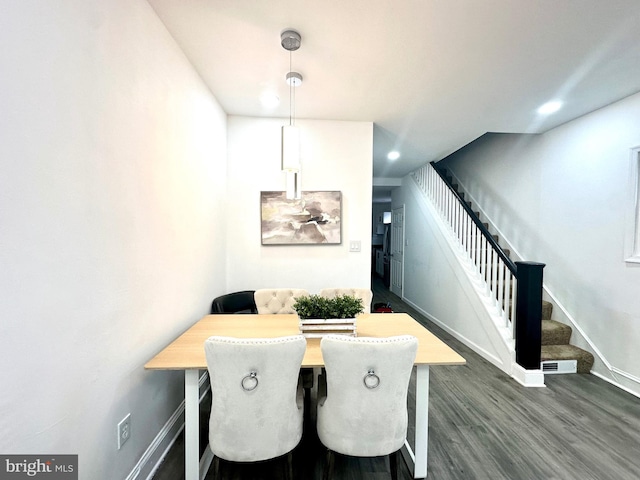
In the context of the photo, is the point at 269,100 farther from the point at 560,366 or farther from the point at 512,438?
the point at 560,366

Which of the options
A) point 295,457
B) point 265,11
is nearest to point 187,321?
point 295,457

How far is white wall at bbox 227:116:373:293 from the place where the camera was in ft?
9.86

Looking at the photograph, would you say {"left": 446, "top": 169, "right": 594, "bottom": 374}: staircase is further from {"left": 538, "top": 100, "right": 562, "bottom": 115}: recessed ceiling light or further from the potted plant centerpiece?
the potted plant centerpiece

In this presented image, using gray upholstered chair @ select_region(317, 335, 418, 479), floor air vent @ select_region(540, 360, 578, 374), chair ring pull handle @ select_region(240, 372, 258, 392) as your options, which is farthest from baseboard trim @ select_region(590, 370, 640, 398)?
chair ring pull handle @ select_region(240, 372, 258, 392)

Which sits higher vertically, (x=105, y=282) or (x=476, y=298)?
(x=105, y=282)

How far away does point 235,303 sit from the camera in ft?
9.11

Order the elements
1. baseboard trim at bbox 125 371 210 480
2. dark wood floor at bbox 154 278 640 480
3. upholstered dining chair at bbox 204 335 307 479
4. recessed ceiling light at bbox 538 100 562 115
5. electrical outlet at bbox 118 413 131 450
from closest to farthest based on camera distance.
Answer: upholstered dining chair at bbox 204 335 307 479, electrical outlet at bbox 118 413 131 450, baseboard trim at bbox 125 371 210 480, dark wood floor at bbox 154 278 640 480, recessed ceiling light at bbox 538 100 562 115

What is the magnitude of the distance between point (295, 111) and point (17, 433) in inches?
113

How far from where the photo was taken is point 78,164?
107 cm

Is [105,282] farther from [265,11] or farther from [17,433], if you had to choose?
[265,11]

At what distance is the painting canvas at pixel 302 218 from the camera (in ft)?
9.89

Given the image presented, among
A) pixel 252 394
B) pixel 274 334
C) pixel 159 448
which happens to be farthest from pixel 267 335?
pixel 159 448

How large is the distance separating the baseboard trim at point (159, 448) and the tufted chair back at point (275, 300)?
0.90 meters

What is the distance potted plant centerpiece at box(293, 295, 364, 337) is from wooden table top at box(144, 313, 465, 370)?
0.07m
